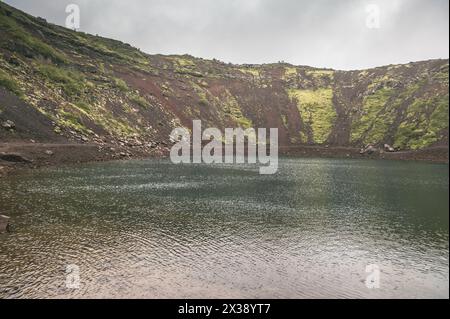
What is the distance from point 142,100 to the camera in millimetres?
147000

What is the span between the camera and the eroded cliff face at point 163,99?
362 feet

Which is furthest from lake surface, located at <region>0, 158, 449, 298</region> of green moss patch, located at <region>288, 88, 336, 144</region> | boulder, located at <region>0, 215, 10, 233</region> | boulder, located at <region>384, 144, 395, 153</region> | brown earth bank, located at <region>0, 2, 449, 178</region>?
green moss patch, located at <region>288, 88, 336, 144</region>

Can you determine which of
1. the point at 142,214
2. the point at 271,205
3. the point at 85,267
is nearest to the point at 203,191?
the point at 271,205

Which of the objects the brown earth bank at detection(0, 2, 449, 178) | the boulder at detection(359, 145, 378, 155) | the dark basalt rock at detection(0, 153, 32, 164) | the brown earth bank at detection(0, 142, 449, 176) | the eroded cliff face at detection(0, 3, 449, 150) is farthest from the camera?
the boulder at detection(359, 145, 378, 155)

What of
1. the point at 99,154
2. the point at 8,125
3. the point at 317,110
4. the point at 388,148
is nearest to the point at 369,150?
the point at 388,148

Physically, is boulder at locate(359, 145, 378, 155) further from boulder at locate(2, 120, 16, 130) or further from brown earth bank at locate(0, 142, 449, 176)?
boulder at locate(2, 120, 16, 130)

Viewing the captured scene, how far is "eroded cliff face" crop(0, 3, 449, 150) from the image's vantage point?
4340 inches

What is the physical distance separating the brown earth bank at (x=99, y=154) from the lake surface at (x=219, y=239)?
14.2 m

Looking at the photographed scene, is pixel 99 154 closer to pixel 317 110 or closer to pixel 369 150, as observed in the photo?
pixel 369 150

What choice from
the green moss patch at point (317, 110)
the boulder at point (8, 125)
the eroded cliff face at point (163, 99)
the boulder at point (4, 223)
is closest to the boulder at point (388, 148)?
the eroded cliff face at point (163, 99)

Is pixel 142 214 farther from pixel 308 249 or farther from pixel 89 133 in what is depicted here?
pixel 89 133

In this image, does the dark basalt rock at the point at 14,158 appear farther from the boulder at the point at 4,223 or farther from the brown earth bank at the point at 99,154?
the boulder at the point at 4,223

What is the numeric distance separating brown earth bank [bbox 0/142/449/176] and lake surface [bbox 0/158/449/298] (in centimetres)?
1416
